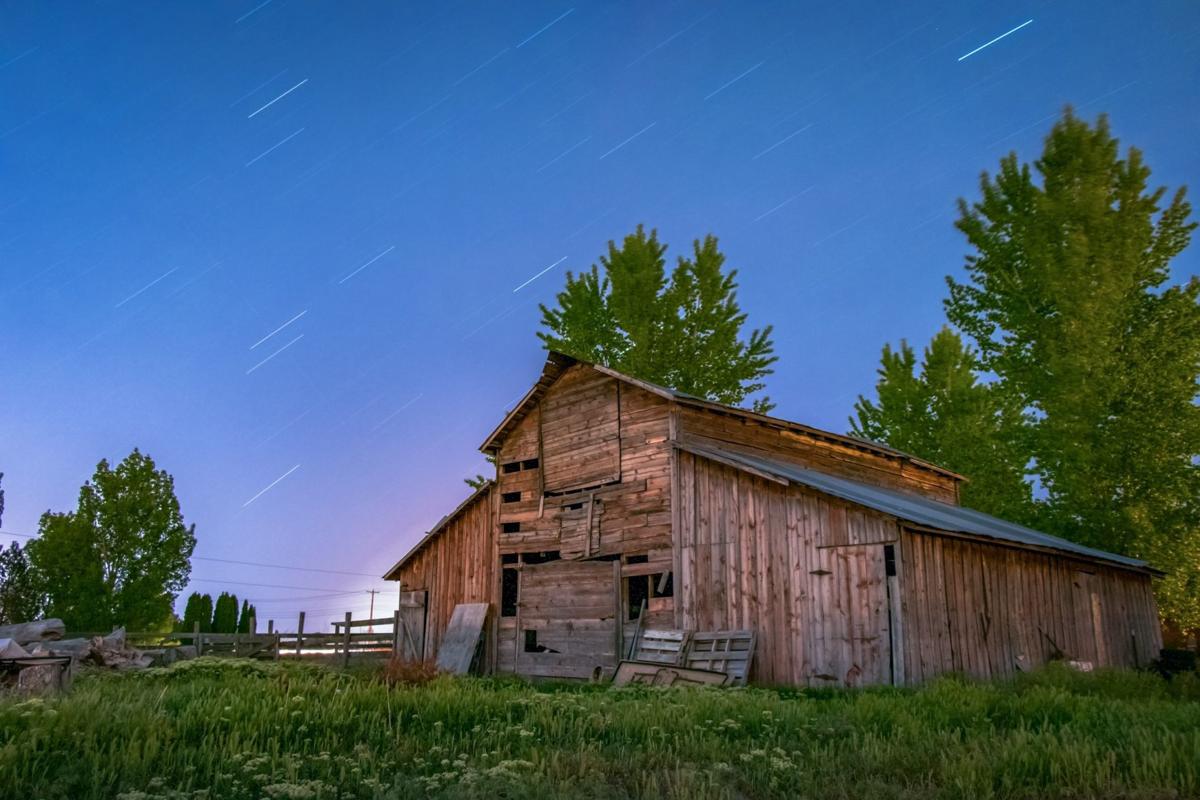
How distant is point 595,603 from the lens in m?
23.0

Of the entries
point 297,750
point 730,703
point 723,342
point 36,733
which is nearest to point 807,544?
point 730,703

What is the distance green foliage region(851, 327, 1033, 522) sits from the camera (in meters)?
33.8

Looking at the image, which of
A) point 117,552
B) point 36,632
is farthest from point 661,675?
point 117,552

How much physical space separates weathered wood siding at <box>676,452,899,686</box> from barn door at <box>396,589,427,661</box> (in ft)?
36.3

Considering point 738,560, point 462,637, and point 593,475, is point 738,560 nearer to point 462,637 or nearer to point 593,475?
point 593,475

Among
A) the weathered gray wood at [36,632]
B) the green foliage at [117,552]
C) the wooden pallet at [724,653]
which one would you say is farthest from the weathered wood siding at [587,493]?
the green foliage at [117,552]

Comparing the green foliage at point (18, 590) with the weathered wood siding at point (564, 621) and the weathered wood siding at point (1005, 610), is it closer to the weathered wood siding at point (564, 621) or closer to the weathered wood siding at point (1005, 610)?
the weathered wood siding at point (564, 621)

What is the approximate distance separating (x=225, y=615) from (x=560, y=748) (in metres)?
43.1

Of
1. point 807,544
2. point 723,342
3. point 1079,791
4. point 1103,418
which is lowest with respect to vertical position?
point 1079,791

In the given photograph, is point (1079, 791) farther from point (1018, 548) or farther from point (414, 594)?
point (414, 594)

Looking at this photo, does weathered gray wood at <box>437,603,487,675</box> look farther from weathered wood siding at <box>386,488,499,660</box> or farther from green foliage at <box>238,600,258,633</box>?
green foliage at <box>238,600,258,633</box>

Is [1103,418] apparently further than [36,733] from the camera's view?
Yes

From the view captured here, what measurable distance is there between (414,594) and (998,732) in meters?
21.9

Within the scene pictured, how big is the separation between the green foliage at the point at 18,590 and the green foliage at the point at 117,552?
1.34 ft
